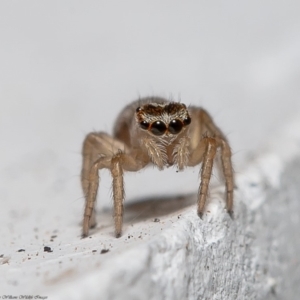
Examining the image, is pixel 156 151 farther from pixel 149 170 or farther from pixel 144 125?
pixel 149 170

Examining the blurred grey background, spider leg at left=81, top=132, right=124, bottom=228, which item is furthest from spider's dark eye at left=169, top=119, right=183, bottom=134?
the blurred grey background

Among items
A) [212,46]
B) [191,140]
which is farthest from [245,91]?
[191,140]

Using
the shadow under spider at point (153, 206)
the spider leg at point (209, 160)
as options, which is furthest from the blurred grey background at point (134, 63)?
the spider leg at point (209, 160)

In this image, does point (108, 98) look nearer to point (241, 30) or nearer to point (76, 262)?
point (241, 30)

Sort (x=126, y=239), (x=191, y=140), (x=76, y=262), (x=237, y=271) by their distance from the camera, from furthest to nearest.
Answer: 1. (x=191, y=140)
2. (x=237, y=271)
3. (x=126, y=239)
4. (x=76, y=262)

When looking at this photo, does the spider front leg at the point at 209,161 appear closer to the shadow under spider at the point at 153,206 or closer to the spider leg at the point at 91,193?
the shadow under spider at the point at 153,206

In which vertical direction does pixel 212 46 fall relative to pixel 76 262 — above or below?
above

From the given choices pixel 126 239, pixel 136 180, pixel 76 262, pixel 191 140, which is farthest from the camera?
pixel 136 180

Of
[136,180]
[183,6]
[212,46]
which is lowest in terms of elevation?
[136,180]

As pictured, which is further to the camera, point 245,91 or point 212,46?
point 212,46
